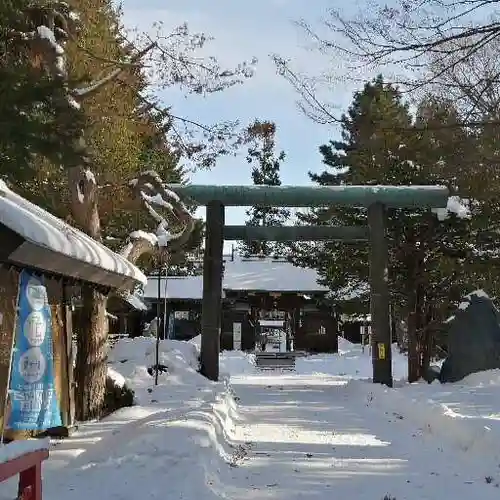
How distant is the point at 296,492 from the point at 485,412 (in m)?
5.95

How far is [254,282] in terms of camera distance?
1534 inches

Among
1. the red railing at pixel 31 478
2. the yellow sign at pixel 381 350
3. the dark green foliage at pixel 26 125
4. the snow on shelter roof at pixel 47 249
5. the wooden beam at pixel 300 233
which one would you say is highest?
the wooden beam at pixel 300 233

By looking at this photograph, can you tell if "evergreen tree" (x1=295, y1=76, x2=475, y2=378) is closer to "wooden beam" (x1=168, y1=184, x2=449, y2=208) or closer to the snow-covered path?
"wooden beam" (x1=168, y1=184, x2=449, y2=208)

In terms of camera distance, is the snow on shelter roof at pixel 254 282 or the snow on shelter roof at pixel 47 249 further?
the snow on shelter roof at pixel 254 282

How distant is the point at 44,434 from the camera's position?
362 inches

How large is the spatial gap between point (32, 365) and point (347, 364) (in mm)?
26800

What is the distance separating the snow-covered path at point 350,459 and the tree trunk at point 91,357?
8.11 feet

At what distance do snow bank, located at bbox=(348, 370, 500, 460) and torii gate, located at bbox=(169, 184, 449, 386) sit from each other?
1781mm

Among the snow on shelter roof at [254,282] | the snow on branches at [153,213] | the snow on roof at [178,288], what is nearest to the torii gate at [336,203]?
the snow on branches at [153,213]

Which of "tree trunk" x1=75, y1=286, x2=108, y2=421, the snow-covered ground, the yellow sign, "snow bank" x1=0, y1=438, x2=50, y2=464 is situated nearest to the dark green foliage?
"snow bank" x1=0, y1=438, x2=50, y2=464

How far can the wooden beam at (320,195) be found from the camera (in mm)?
18312

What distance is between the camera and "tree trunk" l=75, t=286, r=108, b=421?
442 inches

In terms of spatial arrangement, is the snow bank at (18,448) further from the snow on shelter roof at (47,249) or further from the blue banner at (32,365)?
the blue banner at (32,365)

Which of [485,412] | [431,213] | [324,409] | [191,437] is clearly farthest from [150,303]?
[191,437]
